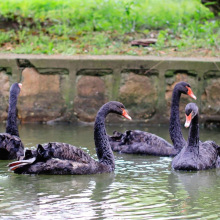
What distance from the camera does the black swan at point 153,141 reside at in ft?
26.9

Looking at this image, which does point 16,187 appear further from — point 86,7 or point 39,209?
point 86,7

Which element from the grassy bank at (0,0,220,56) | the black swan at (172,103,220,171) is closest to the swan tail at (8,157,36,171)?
the black swan at (172,103,220,171)

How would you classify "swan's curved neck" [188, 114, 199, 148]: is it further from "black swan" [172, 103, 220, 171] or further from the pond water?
the pond water

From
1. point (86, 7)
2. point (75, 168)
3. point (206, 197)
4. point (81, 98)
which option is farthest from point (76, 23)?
point (206, 197)

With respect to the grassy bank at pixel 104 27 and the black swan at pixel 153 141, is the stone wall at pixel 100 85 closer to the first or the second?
the grassy bank at pixel 104 27

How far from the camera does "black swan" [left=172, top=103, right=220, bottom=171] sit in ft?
23.1

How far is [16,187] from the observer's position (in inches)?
237

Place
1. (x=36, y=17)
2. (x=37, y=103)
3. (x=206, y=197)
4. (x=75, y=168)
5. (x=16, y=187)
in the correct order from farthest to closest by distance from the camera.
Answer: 1. (x=36, y=17)
2. (x=37, y=103)
3. (x=75, y=168)
4. (x=16, y=187)
5. (x=206, y=197)

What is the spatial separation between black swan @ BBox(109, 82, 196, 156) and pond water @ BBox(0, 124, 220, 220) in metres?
0.38

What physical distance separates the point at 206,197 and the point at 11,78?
5661 mm

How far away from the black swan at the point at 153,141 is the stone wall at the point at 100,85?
6.33ft

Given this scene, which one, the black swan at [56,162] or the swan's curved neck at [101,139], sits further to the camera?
the swan's curved neck at [101,139]

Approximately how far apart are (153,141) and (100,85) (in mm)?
2512

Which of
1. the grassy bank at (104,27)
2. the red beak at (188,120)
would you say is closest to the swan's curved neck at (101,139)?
the red beak at (188,120)
